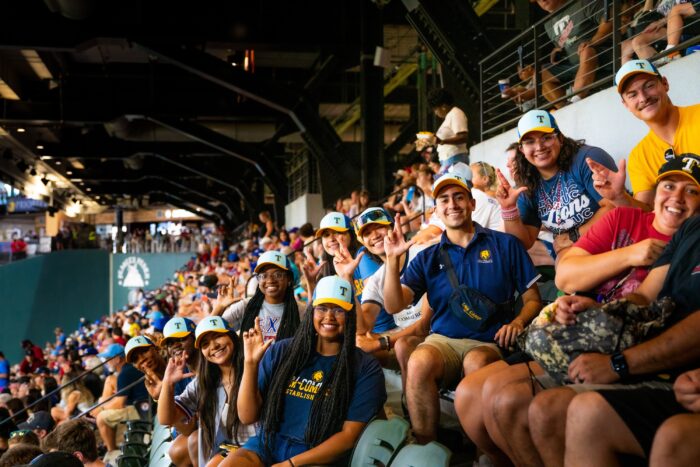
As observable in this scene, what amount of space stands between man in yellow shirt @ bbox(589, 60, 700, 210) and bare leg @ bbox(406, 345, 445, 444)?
1.36 meters

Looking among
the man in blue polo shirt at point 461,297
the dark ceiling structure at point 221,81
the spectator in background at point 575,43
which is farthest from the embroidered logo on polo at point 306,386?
the dark ceiling structure at point 221,81

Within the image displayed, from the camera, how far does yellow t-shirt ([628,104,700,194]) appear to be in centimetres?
409

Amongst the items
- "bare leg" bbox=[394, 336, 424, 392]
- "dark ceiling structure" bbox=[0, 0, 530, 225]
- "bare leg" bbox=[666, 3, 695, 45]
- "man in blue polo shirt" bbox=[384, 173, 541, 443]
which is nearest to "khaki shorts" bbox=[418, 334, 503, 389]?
"man in blue polo shirt" bbox=[384, 173, 541, 443]

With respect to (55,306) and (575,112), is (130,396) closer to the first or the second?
(575,112)

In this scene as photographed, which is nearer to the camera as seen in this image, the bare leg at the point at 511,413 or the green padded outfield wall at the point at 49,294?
the bare leg at the point at 511,413

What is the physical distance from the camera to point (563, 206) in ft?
15.1

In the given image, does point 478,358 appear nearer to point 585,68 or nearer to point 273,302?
point 273,302

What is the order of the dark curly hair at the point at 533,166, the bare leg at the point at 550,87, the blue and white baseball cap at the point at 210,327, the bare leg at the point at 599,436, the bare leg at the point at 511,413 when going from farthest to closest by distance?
the bare leg at the point at 550,87 < the blue and white baseball cap at the point at 210,327 < the dark curly hair at the point at 533,166 < the bare leg at the point at 511,413 < the bare leg at the point at 599,436

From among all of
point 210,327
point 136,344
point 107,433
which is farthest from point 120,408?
point 210,327

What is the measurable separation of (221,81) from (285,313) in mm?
9198

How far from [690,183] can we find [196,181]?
31.7 m

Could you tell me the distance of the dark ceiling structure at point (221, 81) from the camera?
12.3 metres

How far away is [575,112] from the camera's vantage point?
620 cm

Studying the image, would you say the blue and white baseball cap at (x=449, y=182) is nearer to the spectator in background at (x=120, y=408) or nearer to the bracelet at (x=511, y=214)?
the bracelet at (x=511, y=214)
